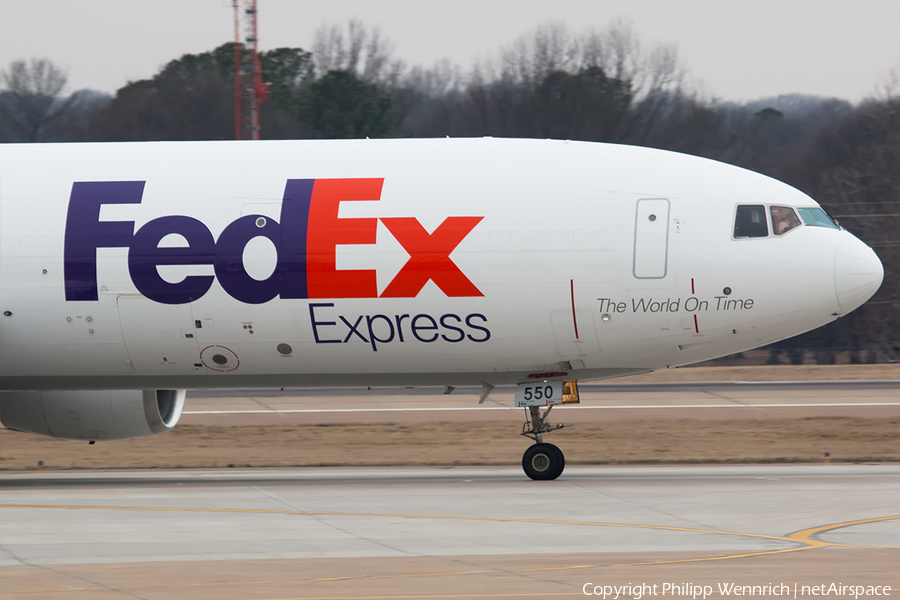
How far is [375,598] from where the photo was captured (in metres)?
10.6

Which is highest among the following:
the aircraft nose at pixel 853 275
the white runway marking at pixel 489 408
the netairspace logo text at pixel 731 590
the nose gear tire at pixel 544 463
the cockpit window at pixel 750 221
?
the cockpit window at pixel 750 221

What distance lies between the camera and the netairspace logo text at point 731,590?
10.3 meters

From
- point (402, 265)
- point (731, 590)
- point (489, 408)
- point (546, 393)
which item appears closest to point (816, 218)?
point (546, 393)

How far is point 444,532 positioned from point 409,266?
5544 millimetres

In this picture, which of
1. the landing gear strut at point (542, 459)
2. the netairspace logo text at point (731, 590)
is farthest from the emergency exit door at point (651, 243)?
the netairspace logo text at point (731, 590)

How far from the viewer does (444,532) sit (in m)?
14.5

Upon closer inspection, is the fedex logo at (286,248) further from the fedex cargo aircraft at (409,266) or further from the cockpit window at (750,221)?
the cockpit window at (750,221)

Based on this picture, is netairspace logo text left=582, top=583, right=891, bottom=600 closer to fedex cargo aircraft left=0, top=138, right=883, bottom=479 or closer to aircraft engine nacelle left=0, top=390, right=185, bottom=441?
fedex cargo aircraft left=0, top=138, right=883, bottom=479

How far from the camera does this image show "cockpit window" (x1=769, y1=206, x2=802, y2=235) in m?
18.7

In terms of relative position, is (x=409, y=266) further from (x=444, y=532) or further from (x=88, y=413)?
(x=88, y=413)

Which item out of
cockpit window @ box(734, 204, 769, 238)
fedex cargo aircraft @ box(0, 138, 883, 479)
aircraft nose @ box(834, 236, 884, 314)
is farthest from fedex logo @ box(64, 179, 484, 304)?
aircraft nose @ box(834, 236, 884, 314)

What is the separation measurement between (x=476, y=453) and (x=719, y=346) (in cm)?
716

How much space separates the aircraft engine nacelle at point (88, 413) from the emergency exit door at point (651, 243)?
9.23m

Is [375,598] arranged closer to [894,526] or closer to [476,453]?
[894,526]
